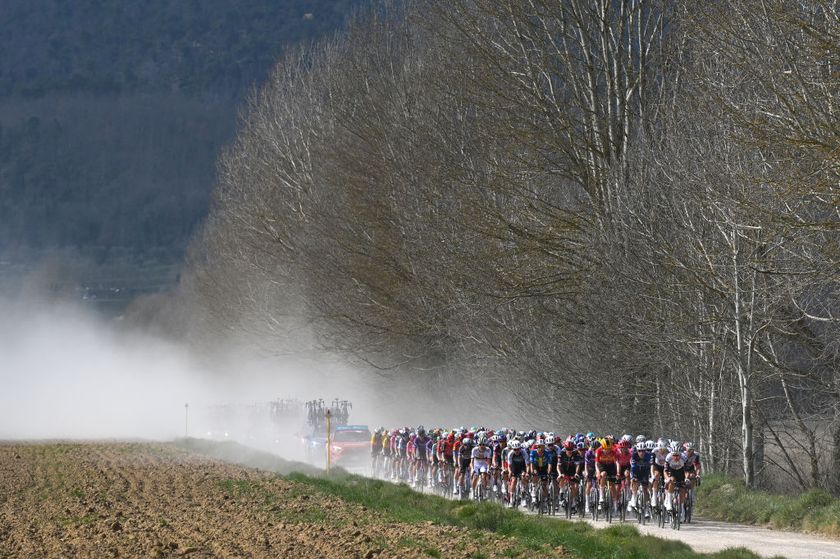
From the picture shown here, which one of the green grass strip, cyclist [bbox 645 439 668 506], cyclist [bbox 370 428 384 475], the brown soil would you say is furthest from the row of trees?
the brown soil

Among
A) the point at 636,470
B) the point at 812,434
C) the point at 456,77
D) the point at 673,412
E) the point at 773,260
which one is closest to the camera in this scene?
the point at 636,470

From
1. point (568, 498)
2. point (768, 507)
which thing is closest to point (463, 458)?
point (568, 498)

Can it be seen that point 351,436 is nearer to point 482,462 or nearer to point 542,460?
point 482,462

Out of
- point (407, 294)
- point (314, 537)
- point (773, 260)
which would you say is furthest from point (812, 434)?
point (407, 294)

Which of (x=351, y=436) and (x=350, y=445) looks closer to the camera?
(x=350, y=445)

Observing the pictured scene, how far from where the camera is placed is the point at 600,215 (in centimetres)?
3822

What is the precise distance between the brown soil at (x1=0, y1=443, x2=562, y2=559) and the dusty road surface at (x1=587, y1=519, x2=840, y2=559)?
340cm

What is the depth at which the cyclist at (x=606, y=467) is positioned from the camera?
26.7m

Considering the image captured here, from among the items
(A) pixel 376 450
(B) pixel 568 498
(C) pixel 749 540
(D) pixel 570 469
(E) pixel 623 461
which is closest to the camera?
(C) pixel 749 540

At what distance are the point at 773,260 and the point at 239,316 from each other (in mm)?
56837

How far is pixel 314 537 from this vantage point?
21609mm

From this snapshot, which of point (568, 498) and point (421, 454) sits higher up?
point (421, 454)

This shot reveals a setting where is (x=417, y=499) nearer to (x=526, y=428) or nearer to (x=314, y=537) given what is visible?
(x=314, y=537)

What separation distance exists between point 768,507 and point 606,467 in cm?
310
